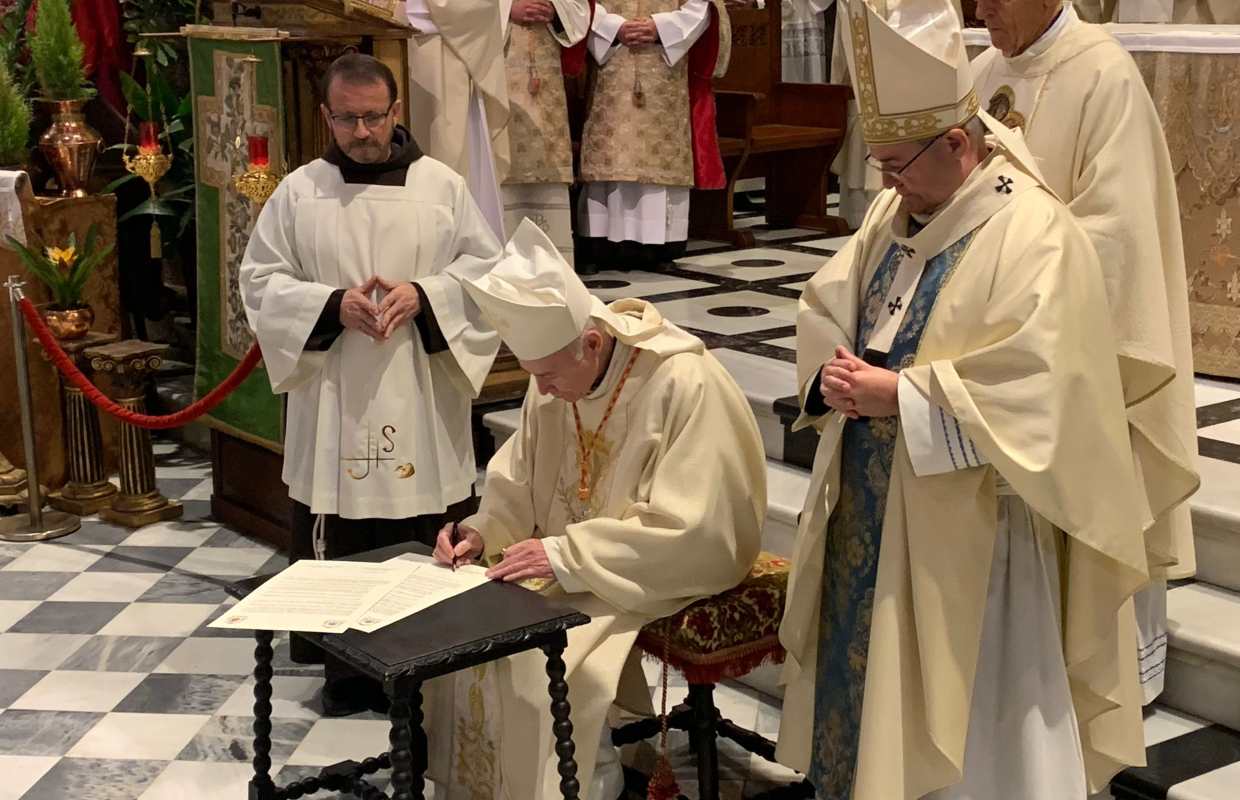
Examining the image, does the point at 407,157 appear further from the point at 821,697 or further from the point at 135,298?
the point at 135,298

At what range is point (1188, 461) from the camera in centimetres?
392

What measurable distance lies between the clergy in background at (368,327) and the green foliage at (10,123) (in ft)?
8.96

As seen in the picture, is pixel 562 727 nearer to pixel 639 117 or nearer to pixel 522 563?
pixel 522 563

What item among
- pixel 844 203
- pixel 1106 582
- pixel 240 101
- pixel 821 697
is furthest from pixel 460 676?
pixel 844 203

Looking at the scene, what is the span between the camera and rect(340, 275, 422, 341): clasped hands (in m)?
4.87

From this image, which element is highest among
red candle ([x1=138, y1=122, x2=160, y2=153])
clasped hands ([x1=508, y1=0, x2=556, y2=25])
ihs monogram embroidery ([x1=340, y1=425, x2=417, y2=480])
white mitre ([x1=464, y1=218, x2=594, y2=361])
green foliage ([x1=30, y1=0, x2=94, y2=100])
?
clasped hands ([x1=508, y1=0, x2=556, y2=25])

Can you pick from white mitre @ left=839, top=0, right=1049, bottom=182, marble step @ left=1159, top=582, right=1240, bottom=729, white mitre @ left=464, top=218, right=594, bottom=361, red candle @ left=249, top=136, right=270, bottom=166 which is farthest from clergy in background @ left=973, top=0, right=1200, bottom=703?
red candle @ left=249, top=136, right=270, bottom=166

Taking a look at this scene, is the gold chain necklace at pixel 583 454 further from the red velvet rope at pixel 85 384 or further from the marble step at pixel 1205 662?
the red velvet rope at pixel 85 384

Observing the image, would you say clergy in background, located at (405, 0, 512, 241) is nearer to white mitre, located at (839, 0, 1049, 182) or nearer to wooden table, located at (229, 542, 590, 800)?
wooden table, located at (229, 542, 590, 800)

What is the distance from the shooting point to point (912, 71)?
3.23m

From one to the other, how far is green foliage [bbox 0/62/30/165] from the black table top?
456 cm

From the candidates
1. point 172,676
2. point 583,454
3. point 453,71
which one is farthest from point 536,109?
point 583,454

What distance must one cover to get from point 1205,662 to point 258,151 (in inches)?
129

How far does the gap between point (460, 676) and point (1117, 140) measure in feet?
6.46
